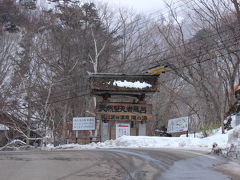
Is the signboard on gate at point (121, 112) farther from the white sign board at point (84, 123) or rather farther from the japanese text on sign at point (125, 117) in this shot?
the white sign board at point (84, 123)

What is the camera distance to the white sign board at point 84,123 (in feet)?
91.0

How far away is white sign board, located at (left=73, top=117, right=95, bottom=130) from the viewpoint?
91.0 ft

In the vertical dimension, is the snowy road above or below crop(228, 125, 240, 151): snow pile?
below

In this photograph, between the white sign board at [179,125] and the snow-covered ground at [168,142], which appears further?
the white sign board at [179,125]

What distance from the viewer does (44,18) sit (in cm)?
4150

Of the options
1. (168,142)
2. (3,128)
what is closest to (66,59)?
(3,128)

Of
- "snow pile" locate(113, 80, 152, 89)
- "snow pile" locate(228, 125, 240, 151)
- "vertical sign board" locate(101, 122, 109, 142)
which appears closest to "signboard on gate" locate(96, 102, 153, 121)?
"vertical sign board" locate(101, 122, 109, 142)

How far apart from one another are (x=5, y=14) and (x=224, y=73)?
2401cm

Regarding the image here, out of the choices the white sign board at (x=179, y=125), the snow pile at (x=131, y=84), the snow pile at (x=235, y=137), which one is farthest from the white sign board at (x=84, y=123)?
the snow pile at (x=235, y=137)

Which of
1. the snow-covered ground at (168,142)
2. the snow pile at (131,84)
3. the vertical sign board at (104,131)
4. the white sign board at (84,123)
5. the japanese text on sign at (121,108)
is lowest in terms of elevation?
the snow-covered ground at (168,142)

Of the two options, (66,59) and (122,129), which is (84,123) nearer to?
(122,129)

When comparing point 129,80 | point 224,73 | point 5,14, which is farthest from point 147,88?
point 5,14

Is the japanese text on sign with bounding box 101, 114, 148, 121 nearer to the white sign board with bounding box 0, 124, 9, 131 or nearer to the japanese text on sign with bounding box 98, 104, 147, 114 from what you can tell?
the japanese text on sign with bounding box 98, 104, 147, 114

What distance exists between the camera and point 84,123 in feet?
91.9
